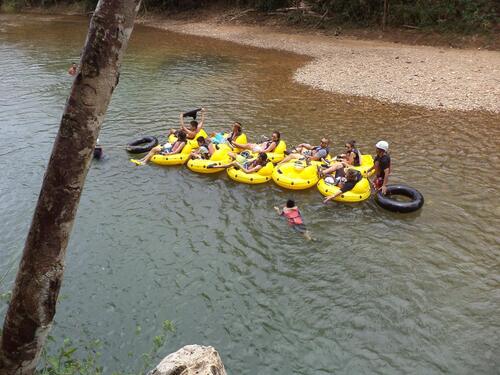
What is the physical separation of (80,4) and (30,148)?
125 feet

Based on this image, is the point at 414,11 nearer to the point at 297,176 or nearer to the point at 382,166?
the point at 382,166

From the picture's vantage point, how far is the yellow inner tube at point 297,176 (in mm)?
11727

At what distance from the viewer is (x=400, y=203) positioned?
1049 centimetres

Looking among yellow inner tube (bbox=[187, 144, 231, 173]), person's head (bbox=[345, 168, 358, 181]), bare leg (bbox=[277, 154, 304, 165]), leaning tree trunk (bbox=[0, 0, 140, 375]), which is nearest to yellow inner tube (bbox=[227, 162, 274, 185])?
bare leg (bbox=[277, 154, 304, 165])

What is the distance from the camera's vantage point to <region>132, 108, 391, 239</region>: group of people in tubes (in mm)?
10742

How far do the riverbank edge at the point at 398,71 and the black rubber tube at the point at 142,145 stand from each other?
367 inches

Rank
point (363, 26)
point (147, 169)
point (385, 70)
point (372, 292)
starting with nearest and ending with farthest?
point (372, 292) → point (147, 169) → point (385, 70) → point (363, 26)

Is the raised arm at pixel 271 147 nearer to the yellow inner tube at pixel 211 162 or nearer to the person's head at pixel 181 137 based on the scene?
the yellow inner tube at pixel 211 162

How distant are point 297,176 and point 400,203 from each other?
2.80 m

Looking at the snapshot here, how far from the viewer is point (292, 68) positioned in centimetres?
2359

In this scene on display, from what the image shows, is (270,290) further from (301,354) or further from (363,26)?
(363,26)

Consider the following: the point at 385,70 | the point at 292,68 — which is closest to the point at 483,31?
the point at 385,70

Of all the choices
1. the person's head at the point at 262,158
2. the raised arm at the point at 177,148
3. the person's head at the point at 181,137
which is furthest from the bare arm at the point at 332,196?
the person's head at the point at 181,137

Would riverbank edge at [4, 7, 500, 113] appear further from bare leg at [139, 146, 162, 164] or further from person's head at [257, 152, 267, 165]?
bare leg at [139, 146, 162, 164]
